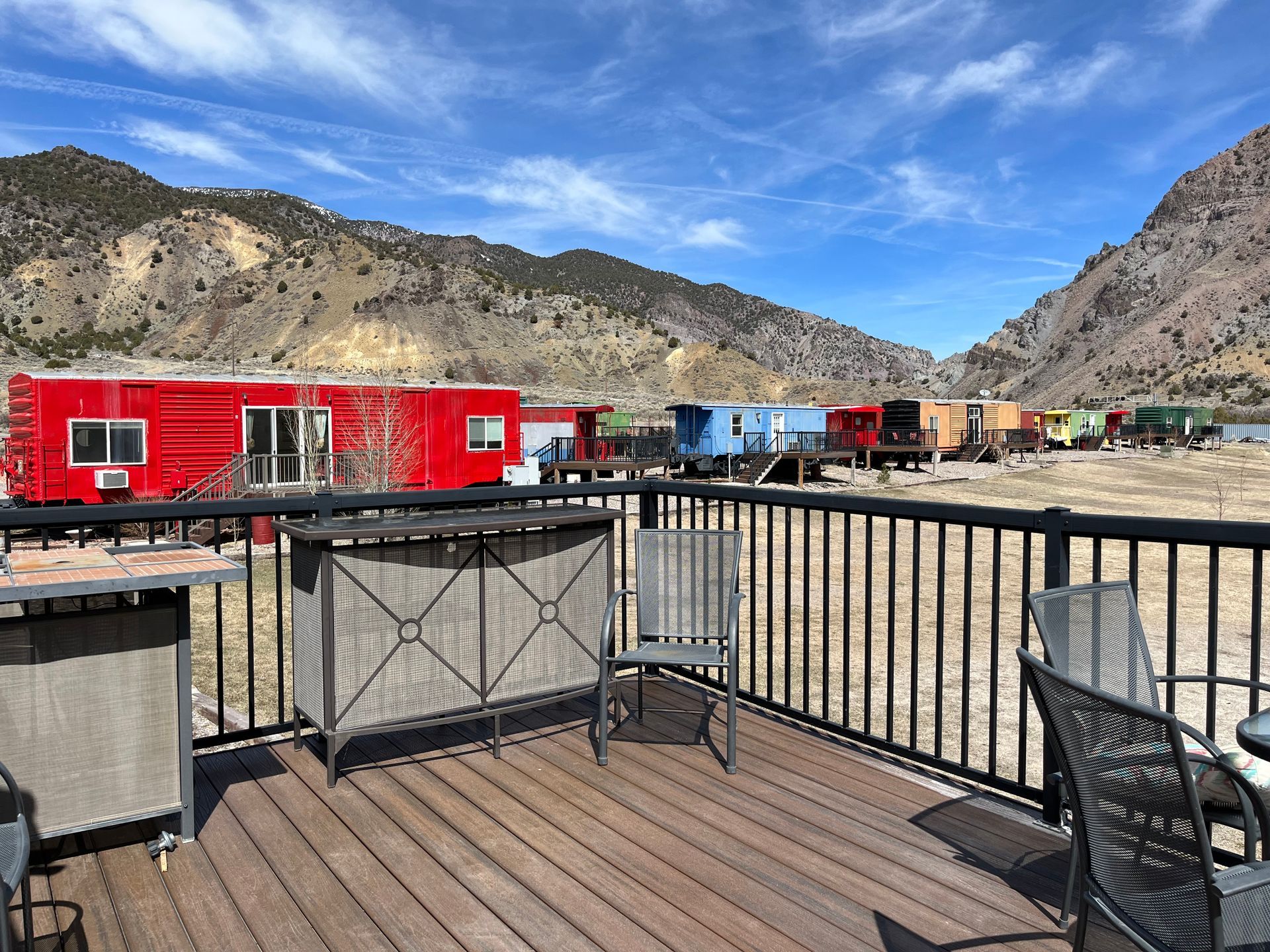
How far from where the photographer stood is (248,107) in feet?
225

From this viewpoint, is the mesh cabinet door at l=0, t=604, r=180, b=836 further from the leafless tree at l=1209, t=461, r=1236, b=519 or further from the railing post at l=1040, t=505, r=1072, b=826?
the leafless tree at l=1209, t=461, r=1236, b=519

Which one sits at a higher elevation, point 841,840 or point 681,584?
point 681,584

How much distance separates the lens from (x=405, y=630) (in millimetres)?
3010

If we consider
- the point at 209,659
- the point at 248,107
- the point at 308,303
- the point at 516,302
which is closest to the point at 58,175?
the point at 248,107

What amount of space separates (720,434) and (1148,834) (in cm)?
2825

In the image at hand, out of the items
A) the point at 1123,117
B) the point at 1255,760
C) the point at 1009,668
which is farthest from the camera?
the point at 1123,117

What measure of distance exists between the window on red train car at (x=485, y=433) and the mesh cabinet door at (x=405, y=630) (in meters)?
15.7

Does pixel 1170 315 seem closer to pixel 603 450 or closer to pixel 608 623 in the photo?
pixel 603 450

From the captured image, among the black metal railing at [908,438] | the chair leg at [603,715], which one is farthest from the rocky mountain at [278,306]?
the chair leg at [603,715]

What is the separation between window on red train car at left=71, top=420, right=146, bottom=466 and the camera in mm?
14070

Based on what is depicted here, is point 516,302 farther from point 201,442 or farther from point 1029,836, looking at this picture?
point 1029,836

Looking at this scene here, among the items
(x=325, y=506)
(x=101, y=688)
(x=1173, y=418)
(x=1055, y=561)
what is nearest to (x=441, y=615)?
(x=325, y=506)

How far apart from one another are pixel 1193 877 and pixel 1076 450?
5247cm

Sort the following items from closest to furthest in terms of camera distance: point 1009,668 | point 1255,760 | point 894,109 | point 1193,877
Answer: point 1193,877, point 1255,760, point 1009,668, point 894,109
